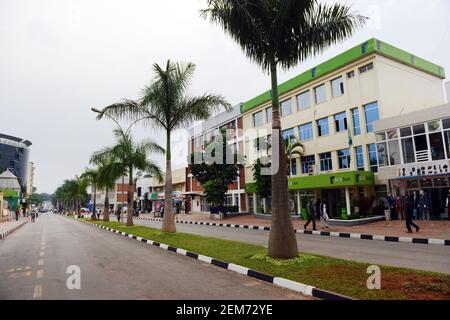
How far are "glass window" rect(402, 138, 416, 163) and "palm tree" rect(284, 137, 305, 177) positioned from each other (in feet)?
31.3

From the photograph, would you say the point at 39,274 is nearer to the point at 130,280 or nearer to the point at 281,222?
the point at 130,280

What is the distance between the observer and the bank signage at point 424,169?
19.0m

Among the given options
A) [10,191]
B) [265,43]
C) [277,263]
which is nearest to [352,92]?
[265,43]

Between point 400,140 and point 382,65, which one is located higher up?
point 382,65

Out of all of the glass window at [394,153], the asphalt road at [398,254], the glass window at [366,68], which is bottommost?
the asphalt road at [398,254]

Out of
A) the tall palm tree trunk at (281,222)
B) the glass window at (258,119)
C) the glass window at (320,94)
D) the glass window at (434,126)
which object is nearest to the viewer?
the tall palm tree trunk at (281,222)

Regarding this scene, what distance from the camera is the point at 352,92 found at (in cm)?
2636

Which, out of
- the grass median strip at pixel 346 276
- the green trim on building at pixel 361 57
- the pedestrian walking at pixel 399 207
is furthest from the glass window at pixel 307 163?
A: the grass median strip at pixel 346 276

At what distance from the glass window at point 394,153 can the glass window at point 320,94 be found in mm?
8242

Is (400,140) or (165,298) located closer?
(165,298)

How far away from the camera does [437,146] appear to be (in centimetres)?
2017

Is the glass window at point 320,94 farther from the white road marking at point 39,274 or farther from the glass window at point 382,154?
the white road marking at point 39,274
